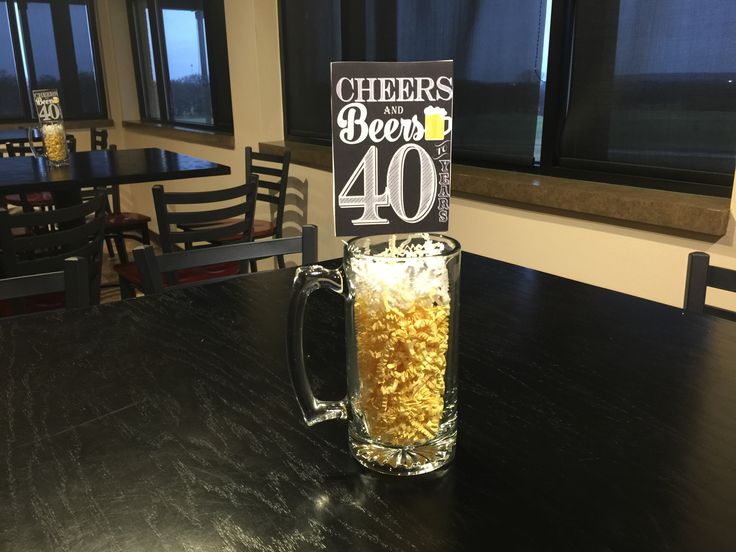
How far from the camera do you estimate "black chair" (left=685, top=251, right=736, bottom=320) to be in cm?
112

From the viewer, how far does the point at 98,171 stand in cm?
254

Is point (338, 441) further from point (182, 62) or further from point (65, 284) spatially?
point (182, 62)

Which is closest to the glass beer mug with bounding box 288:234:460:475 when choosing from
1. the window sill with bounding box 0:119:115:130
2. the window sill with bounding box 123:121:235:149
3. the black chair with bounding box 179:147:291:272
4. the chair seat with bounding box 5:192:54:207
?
the black chair with bounding box 179:147:291:272

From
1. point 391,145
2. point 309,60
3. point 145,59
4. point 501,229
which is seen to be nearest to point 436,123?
point 391,145

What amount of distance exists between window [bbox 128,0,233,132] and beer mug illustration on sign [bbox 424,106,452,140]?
3.73 m

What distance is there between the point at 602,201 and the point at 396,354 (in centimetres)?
148

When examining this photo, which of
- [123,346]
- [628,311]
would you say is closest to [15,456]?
[123,346]

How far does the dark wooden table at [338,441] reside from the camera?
503 mm

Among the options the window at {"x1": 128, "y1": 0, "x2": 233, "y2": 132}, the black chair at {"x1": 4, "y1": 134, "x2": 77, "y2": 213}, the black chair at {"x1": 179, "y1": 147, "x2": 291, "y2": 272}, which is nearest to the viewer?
the black chair at {"x1": 179, "y1": 147, "x2": 291, "y2": 272}

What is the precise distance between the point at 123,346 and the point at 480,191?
1.59 metres

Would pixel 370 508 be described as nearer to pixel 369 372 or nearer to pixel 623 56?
pixel 369 372

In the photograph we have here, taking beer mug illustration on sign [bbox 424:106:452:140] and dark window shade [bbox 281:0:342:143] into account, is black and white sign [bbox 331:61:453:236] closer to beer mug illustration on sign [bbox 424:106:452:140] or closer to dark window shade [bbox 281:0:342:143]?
beer mug illustration on sign [bbox 424:106:452:140]

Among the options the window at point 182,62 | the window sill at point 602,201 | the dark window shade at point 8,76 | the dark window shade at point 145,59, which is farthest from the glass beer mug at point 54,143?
the dark window shade at point 8,76

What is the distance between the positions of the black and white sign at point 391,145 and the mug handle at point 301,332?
5 centimetres
